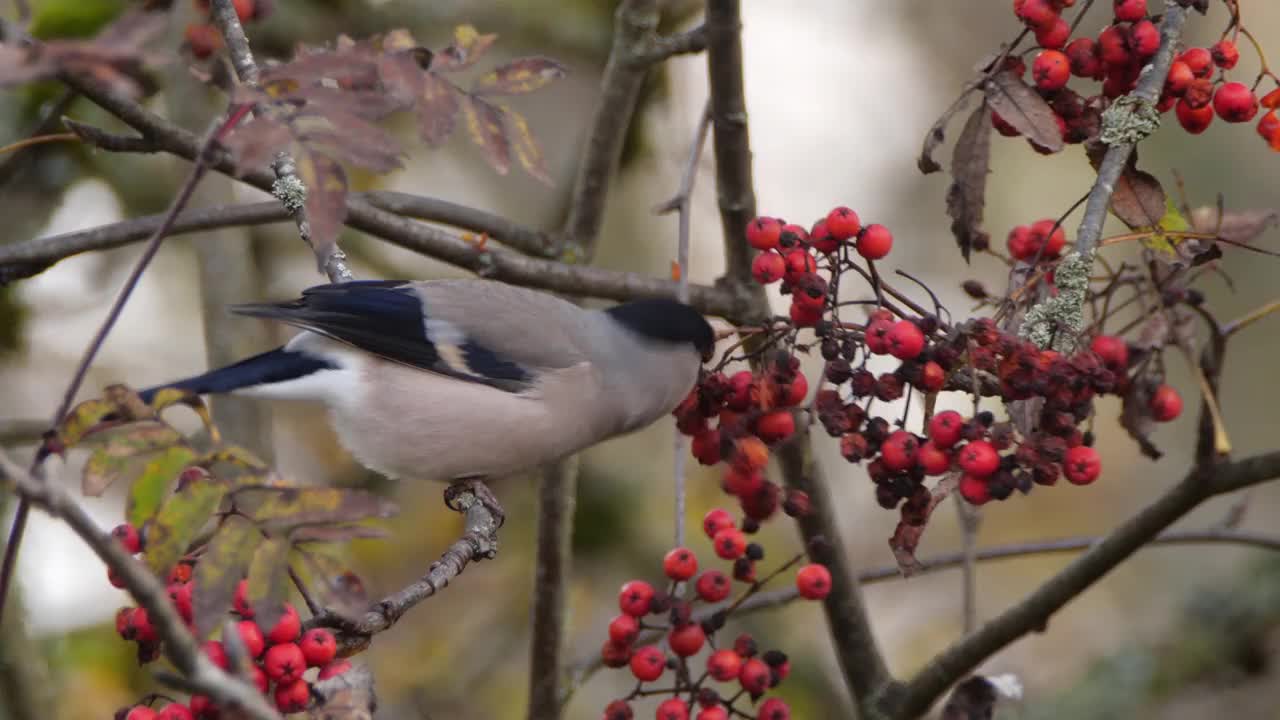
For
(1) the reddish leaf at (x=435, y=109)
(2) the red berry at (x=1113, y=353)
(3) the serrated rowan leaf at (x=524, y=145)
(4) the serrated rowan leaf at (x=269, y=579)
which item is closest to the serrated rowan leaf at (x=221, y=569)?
(4) the serrated rowan leaf at (x=269, y=579)

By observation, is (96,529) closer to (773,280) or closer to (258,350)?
(773,280)

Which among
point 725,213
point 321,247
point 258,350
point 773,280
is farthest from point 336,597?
point 258,350

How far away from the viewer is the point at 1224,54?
2453 mm

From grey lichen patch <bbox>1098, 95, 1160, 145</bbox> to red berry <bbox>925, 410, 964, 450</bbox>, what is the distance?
593mm

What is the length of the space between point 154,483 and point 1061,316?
1477 mm

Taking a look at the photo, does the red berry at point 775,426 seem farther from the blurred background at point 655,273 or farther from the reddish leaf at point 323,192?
the reddish leaf at point 323,192

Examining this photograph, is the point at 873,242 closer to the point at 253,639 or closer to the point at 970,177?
the point at 970,177

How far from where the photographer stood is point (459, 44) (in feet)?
8.06

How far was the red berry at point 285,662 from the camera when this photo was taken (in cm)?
195

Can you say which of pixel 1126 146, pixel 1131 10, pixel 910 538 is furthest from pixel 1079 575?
pixel 1131 10

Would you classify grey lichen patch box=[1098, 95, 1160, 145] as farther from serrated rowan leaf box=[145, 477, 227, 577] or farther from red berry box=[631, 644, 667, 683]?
serrated rowan leaf box=[145, 477, 227, 577]

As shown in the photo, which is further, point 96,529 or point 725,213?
point 725,213

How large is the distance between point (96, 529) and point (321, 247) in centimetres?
53

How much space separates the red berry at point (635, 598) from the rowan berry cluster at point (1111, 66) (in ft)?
3.74
